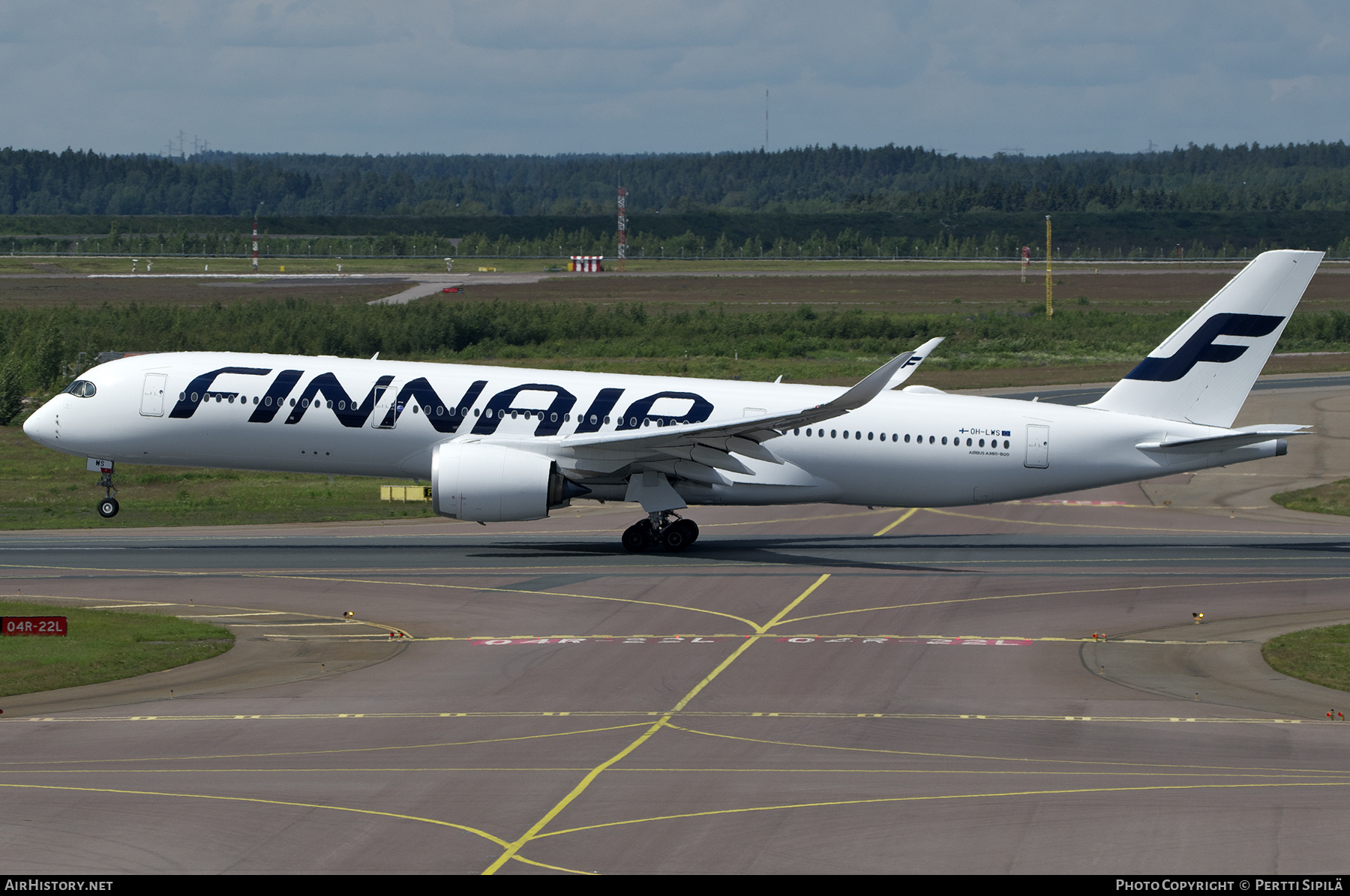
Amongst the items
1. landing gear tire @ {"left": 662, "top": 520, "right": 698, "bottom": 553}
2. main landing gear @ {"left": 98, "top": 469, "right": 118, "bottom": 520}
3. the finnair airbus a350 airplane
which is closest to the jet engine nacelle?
the finnair airbus a350 airplane

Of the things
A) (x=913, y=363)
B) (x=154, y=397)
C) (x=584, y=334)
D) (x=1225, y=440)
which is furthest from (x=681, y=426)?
(x=584, y=334)

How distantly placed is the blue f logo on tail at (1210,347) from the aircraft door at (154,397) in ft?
92.0

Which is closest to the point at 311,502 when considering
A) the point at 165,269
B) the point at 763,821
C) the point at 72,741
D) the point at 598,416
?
the point at 598,416

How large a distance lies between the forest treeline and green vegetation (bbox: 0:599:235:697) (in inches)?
2015

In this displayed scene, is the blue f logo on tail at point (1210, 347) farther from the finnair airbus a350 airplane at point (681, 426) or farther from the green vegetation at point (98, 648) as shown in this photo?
the green vegetation at point (98, 648)

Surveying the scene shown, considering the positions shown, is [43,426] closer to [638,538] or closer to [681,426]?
[638,538]

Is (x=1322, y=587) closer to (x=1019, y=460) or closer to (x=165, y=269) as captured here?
(x=1019, y=460)

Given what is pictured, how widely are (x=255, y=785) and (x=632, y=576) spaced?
1860 centimetres

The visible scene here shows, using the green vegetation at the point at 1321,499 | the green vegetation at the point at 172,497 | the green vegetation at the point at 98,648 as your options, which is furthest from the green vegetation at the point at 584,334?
the green vegetation at the point at 98,648

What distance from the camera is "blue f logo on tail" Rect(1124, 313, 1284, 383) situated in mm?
42062

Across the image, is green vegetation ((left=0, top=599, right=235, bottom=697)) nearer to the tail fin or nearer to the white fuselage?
the white fuselage

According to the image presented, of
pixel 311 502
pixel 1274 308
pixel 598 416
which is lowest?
pixel 311 502

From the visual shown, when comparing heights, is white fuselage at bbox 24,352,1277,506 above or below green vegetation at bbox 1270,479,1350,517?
above

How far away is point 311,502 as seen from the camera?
53.7m
